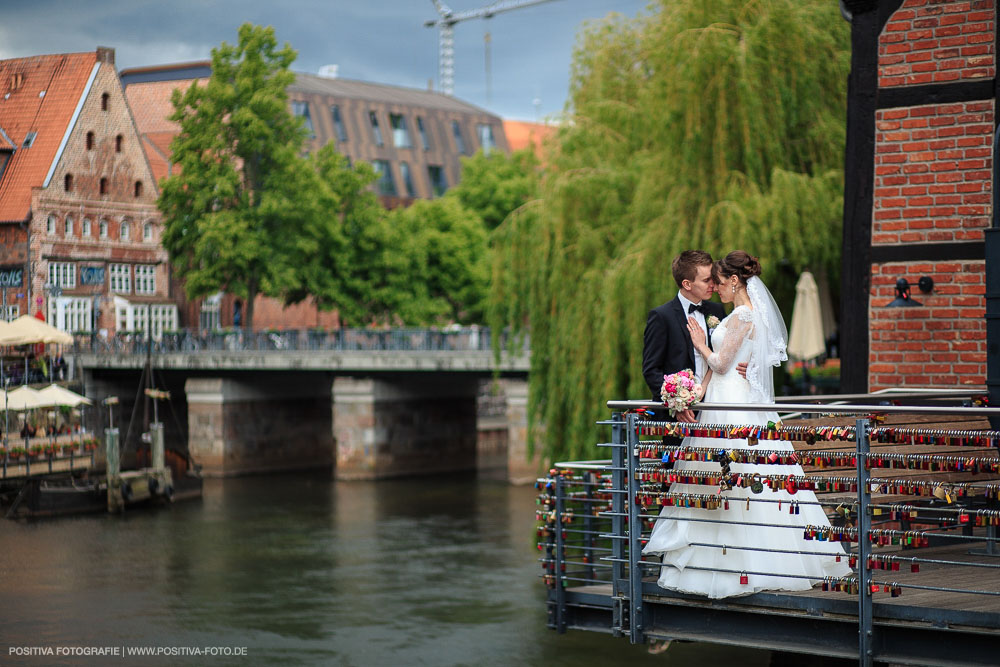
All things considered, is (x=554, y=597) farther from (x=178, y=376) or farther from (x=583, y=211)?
(x=178, y=376)

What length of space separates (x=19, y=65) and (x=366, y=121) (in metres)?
30.5

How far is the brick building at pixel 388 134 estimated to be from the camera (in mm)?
49969

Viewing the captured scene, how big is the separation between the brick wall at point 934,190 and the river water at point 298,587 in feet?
22.0

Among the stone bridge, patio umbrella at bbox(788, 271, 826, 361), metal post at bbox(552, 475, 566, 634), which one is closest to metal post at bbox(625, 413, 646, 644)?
metal post at bbox(552, 475, 566, 634)

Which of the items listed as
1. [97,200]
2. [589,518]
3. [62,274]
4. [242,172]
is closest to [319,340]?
[242,172]

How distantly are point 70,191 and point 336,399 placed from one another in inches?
537

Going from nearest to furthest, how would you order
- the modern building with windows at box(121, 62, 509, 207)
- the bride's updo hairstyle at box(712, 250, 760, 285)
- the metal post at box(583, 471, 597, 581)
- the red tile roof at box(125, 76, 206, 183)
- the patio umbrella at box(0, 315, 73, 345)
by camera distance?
the bride's updo hairstyle at box(712, 250, 760, 285) → the metal post at box(583, 471, 597, 581) → the patio umbrella at box(0, 315, 73, 345) → the red tile roof at box(125, 76, 206, 183) → the modern building with windows at box(121, 62, 509, 207)

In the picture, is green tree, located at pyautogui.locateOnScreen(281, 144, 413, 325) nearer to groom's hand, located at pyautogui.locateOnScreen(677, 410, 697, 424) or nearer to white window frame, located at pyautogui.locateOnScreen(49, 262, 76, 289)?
white window frame, located at pyautogui.locateOnScreen(49, 262, 76, 289)

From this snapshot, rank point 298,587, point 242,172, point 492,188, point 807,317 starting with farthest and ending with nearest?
point 492,188 < point 242,172 < point 298,587 < point 807,317

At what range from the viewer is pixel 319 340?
129ft

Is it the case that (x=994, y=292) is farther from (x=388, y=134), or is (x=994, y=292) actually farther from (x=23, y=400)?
(x=388, y=134)

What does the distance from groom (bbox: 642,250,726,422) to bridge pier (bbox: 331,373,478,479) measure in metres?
32.3

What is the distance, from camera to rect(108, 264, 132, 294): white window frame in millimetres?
29913

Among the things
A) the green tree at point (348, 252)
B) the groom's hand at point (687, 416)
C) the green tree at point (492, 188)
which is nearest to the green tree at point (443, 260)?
the green tree at point (348, 252)
